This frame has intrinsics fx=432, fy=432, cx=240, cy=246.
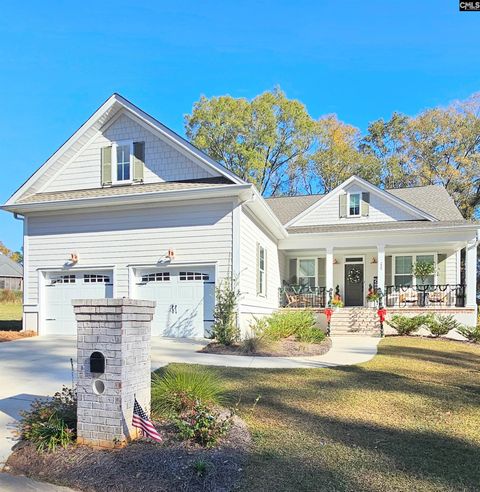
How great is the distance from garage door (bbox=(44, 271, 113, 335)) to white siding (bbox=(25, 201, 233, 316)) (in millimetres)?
344

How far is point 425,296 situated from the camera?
17281 mm

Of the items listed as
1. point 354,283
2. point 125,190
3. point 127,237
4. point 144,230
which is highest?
point 125,190

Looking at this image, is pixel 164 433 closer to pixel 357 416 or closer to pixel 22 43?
pixel 357 416

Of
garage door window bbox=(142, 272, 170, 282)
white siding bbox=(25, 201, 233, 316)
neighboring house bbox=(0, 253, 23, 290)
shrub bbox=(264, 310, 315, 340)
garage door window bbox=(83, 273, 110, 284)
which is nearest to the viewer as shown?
Result: shrub bbox=(264, 310, 315, 340)

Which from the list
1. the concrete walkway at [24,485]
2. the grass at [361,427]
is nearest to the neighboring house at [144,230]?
the grass at [361,427]

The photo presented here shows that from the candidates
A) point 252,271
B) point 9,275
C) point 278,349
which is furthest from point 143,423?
point 9,275

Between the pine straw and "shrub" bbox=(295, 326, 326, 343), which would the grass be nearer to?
"shrub" bbox=(295, 326, 326, 343)

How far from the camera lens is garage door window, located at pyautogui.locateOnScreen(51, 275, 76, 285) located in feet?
43.4

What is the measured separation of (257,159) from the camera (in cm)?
3039

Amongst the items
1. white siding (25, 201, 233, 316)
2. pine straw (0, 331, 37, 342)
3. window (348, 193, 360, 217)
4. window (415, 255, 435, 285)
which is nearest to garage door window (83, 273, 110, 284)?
white siding (25, 201, 233, 316)

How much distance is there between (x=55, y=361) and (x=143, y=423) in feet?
18.3

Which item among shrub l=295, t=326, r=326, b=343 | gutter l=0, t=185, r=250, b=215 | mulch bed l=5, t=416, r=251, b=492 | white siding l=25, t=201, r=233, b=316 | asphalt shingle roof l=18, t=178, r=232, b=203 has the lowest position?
shrub l=295, t=326, r=326, b=343

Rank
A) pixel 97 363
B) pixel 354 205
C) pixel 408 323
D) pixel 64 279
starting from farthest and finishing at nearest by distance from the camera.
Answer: pixel 354 205, pixel 408 323, pixel 64 279, pixel 97 363

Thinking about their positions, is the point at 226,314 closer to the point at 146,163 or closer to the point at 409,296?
the point at 146,163
